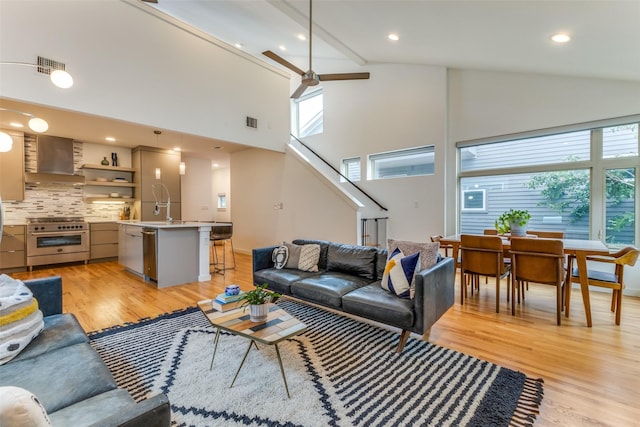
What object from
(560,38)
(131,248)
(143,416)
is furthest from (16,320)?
(560,38)

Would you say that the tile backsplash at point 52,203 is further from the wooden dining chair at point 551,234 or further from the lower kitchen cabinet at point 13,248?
the wooden dining chair at point 551,234

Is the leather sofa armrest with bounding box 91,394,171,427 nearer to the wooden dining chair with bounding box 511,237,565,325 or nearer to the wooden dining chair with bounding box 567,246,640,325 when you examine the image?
the wooden dining chair with bounding box 511,237,565,325

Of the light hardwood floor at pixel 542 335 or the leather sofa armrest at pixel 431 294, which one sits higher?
the leather sofa armrest at pixel 431 294

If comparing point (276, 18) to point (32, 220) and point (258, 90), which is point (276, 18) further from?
point (32, 220)

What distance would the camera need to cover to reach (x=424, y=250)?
A: 2.85 meters

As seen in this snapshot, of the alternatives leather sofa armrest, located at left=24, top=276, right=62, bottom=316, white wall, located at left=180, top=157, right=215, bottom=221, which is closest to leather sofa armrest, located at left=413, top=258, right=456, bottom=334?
leather sofa armrest, located at left=24, top=276, right=62, bottom=316

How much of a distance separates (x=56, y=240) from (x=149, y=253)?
272 cm

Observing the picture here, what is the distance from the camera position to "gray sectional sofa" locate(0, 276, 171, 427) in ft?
3.09

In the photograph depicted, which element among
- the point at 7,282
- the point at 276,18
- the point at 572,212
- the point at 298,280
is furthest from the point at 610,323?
the point at 276,18

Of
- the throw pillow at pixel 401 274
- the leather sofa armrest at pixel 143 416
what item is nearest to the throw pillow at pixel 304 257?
the throw pillow at pixel 401 274

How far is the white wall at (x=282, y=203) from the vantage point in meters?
5.82

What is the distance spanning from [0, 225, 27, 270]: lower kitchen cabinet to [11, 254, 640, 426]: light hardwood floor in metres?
1.62

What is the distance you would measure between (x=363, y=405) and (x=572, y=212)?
181 inches

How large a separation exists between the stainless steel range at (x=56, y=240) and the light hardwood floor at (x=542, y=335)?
1477mm
